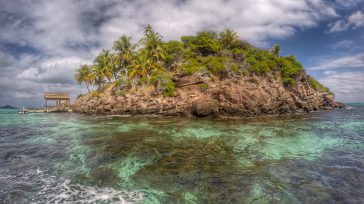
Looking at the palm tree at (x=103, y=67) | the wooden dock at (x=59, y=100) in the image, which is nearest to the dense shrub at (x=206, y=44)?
the palm tree at (x=103, y=67)

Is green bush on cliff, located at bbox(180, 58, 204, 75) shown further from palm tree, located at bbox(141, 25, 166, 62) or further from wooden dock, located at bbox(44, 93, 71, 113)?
wooden dock, located at bbox(44, 93, 71, 113)

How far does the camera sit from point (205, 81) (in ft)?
117

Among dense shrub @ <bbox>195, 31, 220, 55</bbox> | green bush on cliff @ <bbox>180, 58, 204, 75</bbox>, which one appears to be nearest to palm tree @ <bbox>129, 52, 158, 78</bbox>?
green bush on cliff @ <bbox>180, 58, 204, 75</bbox>

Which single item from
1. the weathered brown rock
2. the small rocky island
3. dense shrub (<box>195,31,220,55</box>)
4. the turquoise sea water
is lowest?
the turquoise sea water

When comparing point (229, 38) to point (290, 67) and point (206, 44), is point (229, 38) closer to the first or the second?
point (206, 44)

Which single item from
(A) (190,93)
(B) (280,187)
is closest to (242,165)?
(B) (280,187)

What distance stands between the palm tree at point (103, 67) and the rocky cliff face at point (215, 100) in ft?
46.7

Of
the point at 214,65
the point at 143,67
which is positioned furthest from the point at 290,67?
the point at 143,67

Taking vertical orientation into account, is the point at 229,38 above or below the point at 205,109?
above

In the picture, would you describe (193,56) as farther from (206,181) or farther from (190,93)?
(206,181)

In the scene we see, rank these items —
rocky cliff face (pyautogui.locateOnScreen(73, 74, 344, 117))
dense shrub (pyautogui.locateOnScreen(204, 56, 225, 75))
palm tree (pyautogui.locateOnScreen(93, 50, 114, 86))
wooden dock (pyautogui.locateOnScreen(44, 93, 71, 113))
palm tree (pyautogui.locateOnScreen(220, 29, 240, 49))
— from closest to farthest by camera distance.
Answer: rocky cliff face (pyautogui.locateOnScreen(73, 74, 344, 117)) < dense shrub (pyautogui.locateOnScreen(204, 56, 225, 75)) < palm tree (pyautogui.locateOnScreen(220, 29, 240, 49)) < palm tree (pyautogui.locateOnScreen(93, 50, 114, 86)) < wooden dock (pyautogui.locateOnScreen(44, 93, 71, 113))

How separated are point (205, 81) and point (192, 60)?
6.43 meters

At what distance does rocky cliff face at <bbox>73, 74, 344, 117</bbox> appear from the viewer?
32.5 metres

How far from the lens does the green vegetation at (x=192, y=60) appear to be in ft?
124
